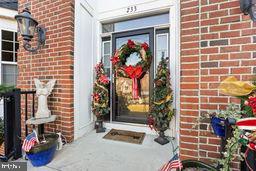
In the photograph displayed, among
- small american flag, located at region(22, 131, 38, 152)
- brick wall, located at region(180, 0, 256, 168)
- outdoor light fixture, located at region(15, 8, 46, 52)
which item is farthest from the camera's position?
outdoor light fixture, located at region(15, 8, 46, 52)

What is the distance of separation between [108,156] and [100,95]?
44.0 inches

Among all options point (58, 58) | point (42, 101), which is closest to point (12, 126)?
point (42, 101)

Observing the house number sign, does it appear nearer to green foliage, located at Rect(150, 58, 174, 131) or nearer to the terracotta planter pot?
green foliage, located at Rect(150, 58, 174, 131)

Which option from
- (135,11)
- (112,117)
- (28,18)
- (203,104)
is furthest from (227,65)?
A: (28,18)

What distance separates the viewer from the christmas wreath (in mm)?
3070

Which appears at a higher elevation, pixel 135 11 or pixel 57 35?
pixel 135 11

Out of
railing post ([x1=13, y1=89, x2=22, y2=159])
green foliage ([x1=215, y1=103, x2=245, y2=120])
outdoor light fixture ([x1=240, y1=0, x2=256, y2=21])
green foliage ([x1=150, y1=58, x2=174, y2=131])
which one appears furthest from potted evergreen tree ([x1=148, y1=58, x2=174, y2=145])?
railing post ([x1=13, y1=89, x2=22, y2=159])

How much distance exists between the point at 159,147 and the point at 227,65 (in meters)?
1.55

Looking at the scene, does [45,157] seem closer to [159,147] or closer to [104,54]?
[159,147]

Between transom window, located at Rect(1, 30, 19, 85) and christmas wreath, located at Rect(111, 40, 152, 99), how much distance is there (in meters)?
3.92

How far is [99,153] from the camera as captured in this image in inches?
97.1

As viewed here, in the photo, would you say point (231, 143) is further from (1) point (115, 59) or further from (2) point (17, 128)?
(2) point (17, 128)

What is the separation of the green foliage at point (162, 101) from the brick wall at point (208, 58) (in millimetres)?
783

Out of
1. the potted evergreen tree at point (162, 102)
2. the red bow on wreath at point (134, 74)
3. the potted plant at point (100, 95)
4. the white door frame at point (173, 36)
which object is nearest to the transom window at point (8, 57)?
the potted plant at point (100, 95)
